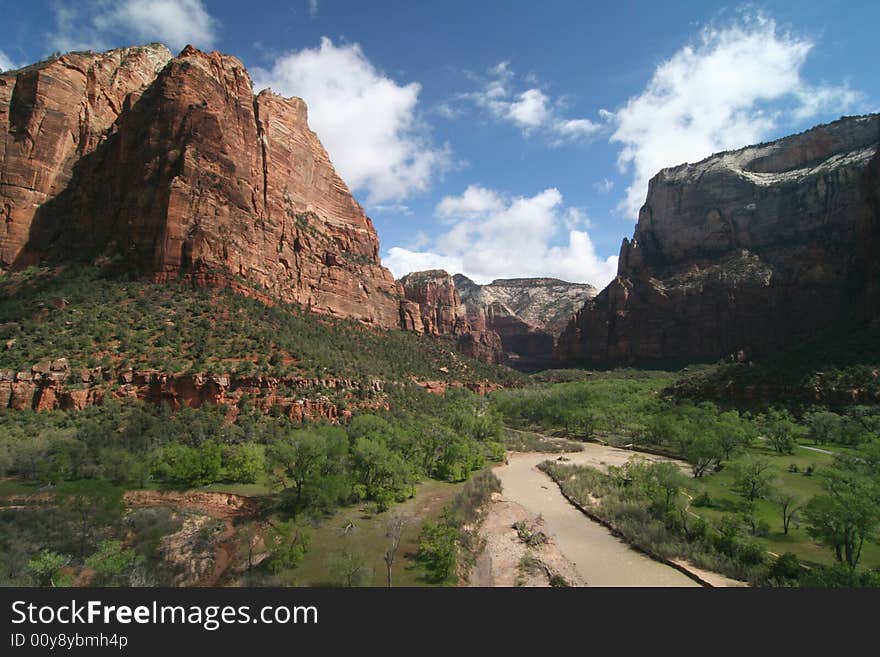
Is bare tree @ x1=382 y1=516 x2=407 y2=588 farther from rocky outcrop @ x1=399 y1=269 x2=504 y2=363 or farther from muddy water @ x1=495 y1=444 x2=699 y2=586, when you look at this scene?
rocky outcrop @ x1=399 y1=269 x2=504 y2=363

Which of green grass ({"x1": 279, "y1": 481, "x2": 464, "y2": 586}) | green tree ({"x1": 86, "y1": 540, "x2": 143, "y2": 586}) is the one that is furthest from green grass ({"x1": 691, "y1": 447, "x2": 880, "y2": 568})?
green tree ({"x1": 86, "y1": 540, "x2": 143, "y2": 586})

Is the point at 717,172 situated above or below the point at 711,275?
above

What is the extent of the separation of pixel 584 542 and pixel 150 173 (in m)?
55.0

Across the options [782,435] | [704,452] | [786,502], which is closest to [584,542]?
[786,502]

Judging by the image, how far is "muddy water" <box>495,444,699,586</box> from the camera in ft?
56.9

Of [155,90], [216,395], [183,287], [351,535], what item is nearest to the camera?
[351,535]

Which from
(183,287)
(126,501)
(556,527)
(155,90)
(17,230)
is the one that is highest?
(155,90)

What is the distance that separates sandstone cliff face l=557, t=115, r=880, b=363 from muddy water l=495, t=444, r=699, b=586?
71760 millimetres

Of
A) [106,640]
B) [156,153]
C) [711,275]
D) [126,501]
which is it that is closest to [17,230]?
[156,153]

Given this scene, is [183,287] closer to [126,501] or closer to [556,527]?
[126,501]

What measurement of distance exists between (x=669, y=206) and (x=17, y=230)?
475 ft

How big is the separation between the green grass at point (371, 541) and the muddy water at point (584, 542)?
22.4ft

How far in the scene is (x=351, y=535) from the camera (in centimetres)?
1978

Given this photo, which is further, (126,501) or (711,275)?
(711,275)
